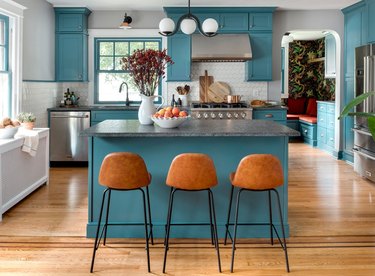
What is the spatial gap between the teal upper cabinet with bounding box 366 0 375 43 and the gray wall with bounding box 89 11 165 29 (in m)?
3.32

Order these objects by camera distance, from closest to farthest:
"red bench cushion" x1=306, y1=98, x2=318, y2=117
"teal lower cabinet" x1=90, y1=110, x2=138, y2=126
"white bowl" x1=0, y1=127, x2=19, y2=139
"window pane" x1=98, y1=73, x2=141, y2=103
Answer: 1. "white bowl" x1=0, y1=127, x2=19, y2=139
2. "teal lower cabinet" x1=90, y1=110, x2=138, y2=126
3. "window pane" x1=98, y1=73, x2=141, y2=103
4. "red bench cushion" x1=306, y1=98, x2=318, y2=117

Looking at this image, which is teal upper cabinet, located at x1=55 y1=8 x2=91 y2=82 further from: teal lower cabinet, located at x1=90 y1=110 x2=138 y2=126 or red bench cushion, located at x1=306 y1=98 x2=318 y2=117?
red bench cushion, located at x1=306 y1=98 x2=318 y2=117

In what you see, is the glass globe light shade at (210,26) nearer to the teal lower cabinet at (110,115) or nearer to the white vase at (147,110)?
the white vase at (147,110)

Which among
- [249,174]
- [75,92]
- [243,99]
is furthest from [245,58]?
[249,174]

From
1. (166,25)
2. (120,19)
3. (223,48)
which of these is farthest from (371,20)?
(120,19)

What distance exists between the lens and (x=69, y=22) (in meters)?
7.82

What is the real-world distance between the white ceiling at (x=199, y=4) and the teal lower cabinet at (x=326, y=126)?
80.0 inches

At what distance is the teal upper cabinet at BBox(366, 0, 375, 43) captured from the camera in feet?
22.5

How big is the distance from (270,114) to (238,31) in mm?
1478

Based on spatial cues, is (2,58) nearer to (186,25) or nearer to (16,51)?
(16,51)

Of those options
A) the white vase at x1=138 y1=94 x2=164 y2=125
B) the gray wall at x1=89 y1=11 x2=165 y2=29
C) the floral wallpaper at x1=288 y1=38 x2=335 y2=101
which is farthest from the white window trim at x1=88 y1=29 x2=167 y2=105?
the floral wallpaper at x1=288 y1=38 x2=335 y2=101

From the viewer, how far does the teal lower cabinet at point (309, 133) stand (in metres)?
10.3

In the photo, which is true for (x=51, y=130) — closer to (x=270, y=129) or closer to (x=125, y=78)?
(x=125, y=78)

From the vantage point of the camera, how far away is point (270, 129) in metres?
4.07
